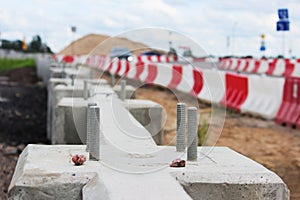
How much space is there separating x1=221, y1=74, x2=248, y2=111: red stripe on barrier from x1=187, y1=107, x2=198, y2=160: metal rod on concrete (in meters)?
10.0

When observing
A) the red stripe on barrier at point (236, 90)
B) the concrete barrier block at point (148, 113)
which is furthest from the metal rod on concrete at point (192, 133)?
the red stripe on barrier at point (236, 90)

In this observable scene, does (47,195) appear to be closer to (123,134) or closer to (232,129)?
(123,134)

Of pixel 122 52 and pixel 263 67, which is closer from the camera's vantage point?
pixel 122 52

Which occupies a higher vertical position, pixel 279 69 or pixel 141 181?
pixel 279 69

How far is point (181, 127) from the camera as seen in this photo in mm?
3922

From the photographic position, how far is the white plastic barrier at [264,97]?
12.6m

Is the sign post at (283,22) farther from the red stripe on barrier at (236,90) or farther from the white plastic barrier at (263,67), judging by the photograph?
the white plastic barrier at (263,67)

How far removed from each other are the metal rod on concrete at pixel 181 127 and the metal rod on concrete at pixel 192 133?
5cm

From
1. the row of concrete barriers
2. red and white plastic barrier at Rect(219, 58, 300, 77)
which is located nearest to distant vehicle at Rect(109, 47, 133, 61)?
the row of concrete barriers

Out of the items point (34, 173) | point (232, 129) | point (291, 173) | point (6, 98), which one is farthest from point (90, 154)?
point (6, 98)

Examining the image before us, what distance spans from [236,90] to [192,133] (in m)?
11.0

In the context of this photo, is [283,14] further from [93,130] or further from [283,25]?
[93,130]

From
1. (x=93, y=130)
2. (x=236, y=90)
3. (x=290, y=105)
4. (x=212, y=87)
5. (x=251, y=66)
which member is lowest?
(x=290, y=105)

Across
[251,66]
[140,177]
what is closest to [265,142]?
[140,177]
